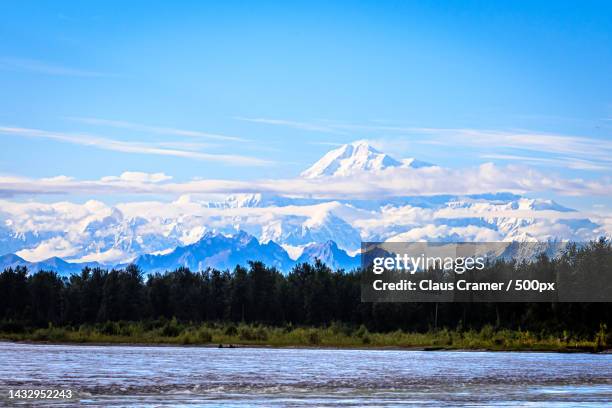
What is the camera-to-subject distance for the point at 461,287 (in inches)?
5591

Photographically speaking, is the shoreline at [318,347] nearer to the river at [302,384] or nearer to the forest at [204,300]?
the forest at [204,300]

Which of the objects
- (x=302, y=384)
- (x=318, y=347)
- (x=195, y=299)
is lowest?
(x=318, y=347)

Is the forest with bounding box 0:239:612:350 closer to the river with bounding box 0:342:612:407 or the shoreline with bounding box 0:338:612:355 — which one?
the shoreline with bounding box 0:338:612:355

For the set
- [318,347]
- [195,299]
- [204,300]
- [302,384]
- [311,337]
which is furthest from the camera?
[204,300]

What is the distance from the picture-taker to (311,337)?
12769cm

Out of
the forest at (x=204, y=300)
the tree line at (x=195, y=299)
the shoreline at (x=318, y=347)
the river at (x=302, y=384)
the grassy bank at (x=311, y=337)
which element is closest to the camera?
the river at (x=302, y=384)

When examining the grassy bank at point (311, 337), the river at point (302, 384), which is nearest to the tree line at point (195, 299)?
the grassy bank at point (311, 337)

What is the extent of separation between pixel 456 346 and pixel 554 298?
13.8 meters

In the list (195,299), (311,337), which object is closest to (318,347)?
(311,337)

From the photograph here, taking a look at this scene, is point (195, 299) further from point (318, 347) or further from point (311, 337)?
point (318, 347)

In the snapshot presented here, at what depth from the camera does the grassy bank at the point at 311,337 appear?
113875 millimetres

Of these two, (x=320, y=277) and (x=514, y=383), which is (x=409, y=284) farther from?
(x=514, y=383)

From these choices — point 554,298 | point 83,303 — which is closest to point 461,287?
point 554,298

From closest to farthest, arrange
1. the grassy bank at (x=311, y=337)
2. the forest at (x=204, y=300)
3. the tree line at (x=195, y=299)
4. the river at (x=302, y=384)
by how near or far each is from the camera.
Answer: the river at (x=302, y=384), the grassy bank at (x=311, y=337), the forest at (x=204, y=300), the tree line at (x=195, y=299)
